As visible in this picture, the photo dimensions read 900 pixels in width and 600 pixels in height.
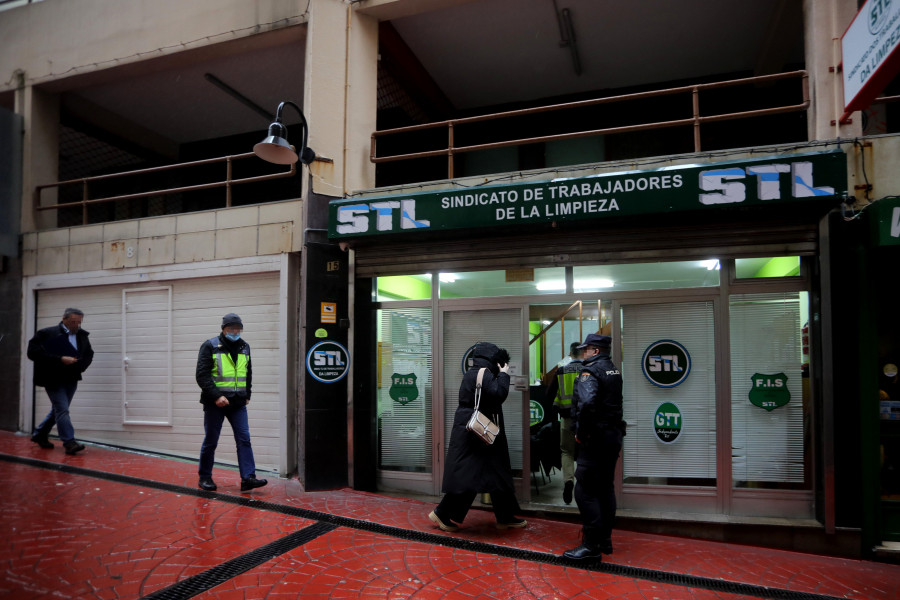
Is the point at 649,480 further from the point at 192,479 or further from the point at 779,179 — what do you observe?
the point at 192,479

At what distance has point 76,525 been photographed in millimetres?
4848

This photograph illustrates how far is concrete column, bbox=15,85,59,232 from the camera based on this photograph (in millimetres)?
9352

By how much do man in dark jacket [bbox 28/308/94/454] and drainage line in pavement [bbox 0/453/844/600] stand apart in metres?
0.85

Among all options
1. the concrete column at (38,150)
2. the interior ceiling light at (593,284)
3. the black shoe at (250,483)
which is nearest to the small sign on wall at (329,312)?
the black shoe at (250,483)

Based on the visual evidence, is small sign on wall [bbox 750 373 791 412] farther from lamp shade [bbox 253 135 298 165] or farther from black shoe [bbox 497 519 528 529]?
lamp shade [bbox 253 135 298 165]

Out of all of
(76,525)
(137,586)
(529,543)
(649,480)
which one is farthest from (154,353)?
(649,480)

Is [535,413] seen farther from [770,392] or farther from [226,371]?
[226,371]

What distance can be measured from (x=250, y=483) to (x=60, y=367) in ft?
11.0

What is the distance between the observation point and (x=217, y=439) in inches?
244

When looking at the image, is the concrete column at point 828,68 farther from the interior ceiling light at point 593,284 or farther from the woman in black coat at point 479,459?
the woman in black coat at point 479,459

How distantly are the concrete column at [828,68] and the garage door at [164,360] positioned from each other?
6518 millimetres

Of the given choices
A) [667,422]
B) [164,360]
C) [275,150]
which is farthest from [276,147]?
[667,422]

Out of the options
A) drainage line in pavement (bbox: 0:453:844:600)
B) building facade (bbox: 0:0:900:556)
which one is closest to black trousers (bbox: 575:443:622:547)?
drainage line in pavement (bbox: 0:453:844:600)

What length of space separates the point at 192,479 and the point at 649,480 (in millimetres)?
5190
